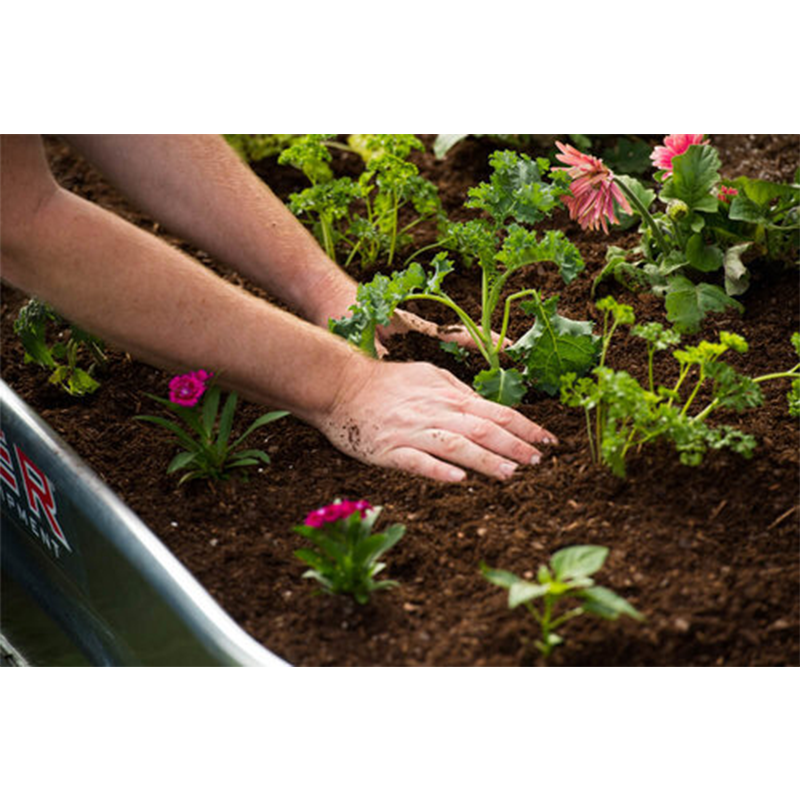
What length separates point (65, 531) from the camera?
74.7 inches

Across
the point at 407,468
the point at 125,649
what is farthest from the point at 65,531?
the point at 407,468

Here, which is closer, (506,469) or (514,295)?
(506,469)

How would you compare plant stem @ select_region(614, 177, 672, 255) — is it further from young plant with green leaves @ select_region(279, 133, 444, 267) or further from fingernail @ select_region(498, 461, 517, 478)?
fingernail @ select_region(498, 461, 517, 478)

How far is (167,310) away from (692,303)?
38.2 inches

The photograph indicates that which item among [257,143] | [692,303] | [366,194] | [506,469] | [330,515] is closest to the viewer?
[330,515]

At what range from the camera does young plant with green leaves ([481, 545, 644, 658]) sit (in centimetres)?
139

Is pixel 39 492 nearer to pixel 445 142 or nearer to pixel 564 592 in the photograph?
pixel 564 592

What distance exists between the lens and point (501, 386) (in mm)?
1965

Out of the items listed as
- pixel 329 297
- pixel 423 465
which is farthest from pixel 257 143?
pixel 423 465

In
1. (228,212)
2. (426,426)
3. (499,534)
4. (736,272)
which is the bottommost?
(499,534)

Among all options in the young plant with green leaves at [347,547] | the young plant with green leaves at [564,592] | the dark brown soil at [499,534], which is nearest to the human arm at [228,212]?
the dark brown soil at [499,534]

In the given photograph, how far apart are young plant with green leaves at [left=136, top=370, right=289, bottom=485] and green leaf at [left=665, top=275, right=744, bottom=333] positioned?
0.77 meters

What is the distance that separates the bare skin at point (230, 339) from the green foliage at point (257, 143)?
1.02 meters

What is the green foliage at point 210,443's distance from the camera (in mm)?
1867
